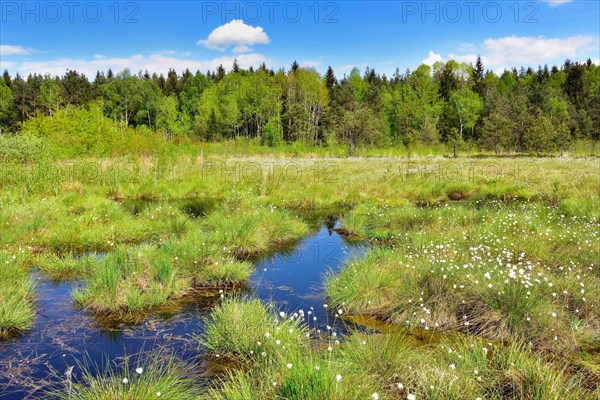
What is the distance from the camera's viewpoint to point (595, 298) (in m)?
8.10

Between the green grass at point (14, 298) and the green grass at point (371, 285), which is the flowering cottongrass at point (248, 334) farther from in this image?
the green grass at point (14, 298)

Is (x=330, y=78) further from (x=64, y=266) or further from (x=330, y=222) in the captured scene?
(x=64, y=266)

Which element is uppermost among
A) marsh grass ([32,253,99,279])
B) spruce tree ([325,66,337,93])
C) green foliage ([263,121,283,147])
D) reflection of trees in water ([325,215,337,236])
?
spruce tree ([325,66,337,93])

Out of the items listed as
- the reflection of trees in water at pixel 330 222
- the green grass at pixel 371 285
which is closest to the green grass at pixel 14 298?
the green grass at pixel 371 285

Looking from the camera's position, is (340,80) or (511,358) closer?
(511,358)

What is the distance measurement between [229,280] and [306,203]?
11.9 metres

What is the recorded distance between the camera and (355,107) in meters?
63.0

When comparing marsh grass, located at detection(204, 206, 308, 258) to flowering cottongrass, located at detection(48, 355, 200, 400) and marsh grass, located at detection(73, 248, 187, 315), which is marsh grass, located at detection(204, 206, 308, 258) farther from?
flowering cottongrass, located at detection(48, 355, 200, 400)

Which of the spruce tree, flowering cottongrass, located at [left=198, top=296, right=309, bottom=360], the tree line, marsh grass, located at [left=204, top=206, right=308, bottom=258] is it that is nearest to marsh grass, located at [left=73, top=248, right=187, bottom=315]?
flowering cottongrass, located at [left=198, top=296, right=309, bottom=360]

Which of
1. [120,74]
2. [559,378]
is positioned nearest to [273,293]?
[559,378]

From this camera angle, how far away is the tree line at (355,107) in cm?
5962

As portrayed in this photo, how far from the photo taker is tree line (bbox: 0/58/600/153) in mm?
59625

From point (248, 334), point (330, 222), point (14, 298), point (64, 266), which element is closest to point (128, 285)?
point (14, 298)

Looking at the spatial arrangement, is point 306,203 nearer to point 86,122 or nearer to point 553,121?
point 86,122
